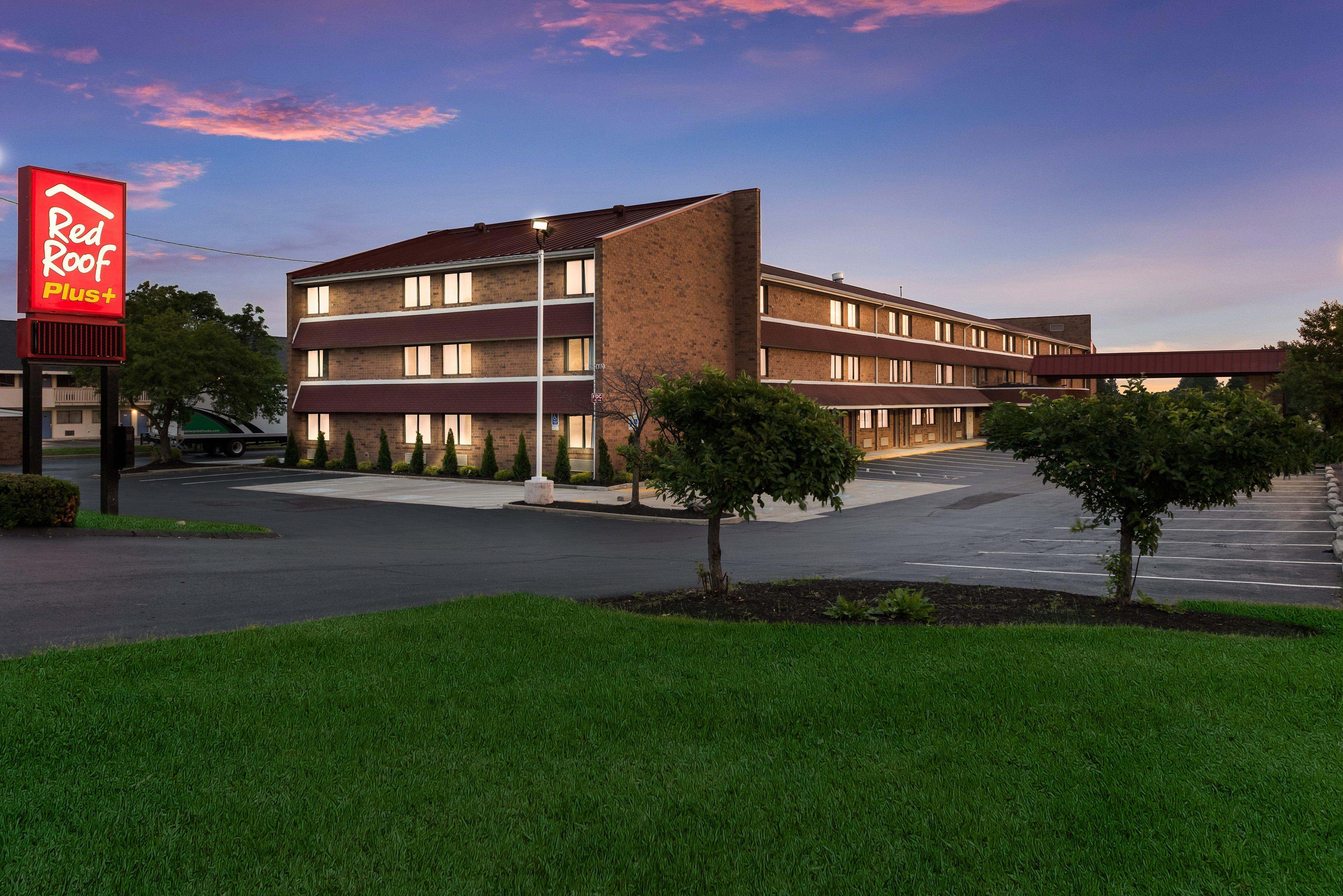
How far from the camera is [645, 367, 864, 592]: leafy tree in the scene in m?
10.6

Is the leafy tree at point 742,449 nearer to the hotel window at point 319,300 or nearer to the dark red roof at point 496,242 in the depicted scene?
the dark red roof at point 496,242

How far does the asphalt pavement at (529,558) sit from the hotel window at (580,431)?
887 cm

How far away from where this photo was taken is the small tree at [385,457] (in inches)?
1540

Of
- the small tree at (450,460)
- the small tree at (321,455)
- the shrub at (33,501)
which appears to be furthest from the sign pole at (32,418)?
the small tree at (321,455)

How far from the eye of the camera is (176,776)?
17.4ft

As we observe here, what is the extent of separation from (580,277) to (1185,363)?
2214 inches

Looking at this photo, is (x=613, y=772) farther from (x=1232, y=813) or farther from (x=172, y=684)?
(x=172, y=684)

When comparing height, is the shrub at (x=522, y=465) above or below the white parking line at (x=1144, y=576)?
above

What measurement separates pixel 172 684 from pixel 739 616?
548 centimetres

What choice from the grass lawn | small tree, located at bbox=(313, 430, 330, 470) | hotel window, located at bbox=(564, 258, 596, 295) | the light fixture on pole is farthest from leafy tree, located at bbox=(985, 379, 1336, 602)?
small tree, located at bbox=(313, 430, 330, 470)

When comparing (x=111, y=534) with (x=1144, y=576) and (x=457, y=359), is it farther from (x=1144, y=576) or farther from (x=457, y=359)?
(x=457, y=359)

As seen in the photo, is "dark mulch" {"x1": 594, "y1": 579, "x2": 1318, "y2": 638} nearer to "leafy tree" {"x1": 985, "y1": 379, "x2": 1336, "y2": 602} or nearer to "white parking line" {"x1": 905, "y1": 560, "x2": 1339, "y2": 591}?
"leafy tree" {"x1": 985, "y1": 379, "x2": 1336, "y2": 602}

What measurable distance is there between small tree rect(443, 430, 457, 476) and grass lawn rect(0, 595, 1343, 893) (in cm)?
2903

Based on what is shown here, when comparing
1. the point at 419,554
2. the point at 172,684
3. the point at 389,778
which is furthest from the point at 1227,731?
the point at 419,554
